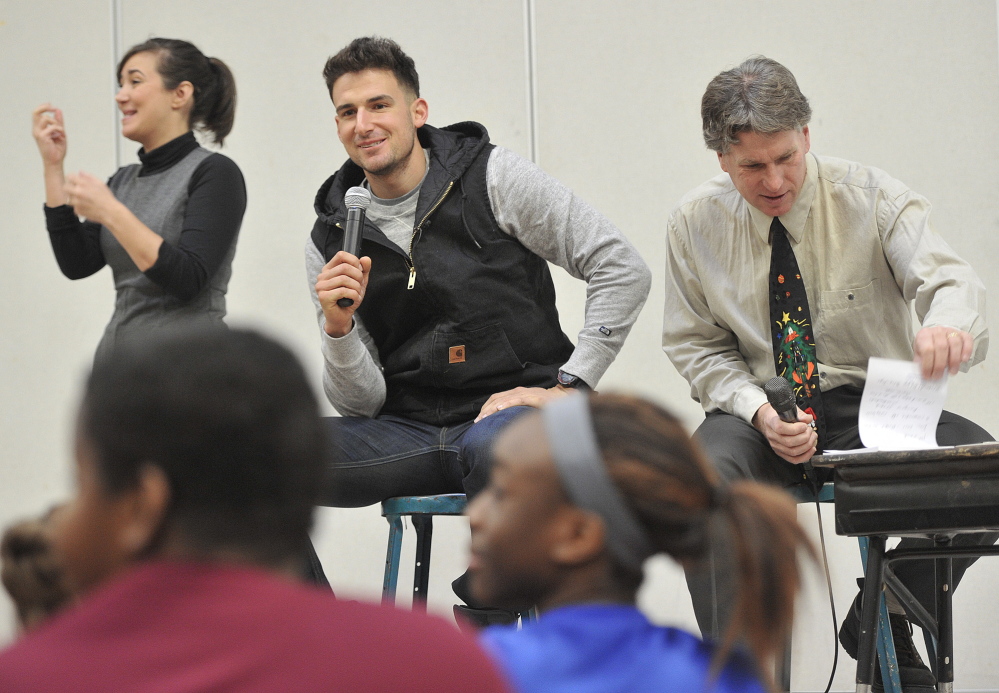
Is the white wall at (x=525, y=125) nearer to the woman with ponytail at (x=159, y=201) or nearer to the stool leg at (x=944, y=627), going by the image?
the woman with ponytail at (x=159, y=201)

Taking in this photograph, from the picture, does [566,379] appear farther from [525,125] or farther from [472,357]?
[525,125]

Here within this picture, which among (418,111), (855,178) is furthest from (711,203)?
(418,111)

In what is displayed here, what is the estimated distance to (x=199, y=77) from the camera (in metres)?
2.34

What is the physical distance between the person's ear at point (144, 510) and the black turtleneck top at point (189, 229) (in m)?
1.47

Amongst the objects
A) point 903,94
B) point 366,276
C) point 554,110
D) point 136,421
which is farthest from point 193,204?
point 903,94

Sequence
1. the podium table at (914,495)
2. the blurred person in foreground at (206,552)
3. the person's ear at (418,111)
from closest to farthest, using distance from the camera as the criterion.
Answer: the blurred person in foreground at (206,552) < the podium table at (914,495) < the person's ear at (418,111)

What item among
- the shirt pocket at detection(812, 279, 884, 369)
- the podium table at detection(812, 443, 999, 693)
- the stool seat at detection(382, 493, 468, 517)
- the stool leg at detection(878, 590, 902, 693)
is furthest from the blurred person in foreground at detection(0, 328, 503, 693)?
the shirt pocket at detection(812, 279, 884, 369)

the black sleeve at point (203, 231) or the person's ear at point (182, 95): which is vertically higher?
the person's ear at point (182, 95)

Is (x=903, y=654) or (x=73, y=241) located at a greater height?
(x=73, y=241)

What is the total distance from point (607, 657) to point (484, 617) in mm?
1143

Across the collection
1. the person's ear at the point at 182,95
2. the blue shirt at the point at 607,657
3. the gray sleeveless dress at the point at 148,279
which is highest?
the person's ear at the point at 182,95

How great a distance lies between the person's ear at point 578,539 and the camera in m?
0.88

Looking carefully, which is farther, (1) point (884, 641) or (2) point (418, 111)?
(2) point (418, 111)

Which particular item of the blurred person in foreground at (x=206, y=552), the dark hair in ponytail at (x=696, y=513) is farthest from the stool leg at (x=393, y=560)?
the blurred person in foreground at (x=206, y=552)
